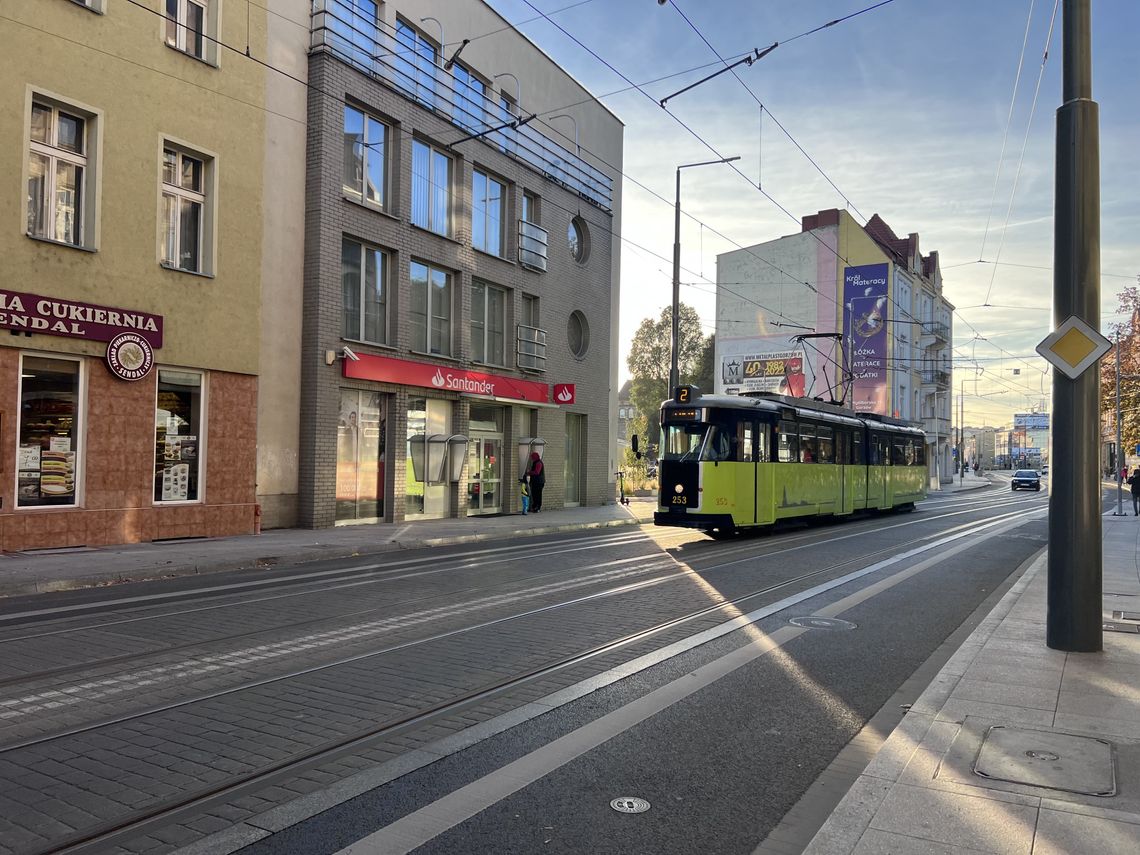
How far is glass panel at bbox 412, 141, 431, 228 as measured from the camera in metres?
22.2

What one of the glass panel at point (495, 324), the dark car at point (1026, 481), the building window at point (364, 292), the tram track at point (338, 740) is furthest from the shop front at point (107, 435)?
the dark car at point (1026, 481)

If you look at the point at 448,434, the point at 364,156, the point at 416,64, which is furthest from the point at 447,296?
the point at 416,64

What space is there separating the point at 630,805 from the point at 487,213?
22.5m

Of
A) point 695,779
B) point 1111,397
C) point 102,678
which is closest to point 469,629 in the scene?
point 102,678

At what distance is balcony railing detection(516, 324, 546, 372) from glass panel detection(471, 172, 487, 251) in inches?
109

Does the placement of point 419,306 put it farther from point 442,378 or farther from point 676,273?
point 676,273

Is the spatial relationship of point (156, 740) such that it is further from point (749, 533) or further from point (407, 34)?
point (407, 34)

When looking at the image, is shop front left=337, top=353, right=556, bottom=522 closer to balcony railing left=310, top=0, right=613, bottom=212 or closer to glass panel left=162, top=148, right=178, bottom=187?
glass panel left=162, top=148, right=178, bottom=187

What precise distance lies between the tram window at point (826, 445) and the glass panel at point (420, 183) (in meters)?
11.2

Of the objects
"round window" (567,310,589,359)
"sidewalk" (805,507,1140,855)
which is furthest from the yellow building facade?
"round window" (567,310,589,359)

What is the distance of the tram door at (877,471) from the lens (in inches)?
1066

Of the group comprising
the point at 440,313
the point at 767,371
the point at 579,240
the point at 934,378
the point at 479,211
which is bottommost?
the point at 440,313

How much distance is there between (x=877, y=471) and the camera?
2781 centimetres

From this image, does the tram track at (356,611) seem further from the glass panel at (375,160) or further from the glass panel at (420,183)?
the glass panel at (375,160)
